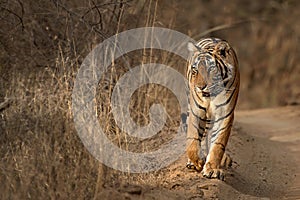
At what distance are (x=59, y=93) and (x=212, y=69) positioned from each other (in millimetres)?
1432

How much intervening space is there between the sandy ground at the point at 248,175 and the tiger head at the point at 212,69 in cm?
81

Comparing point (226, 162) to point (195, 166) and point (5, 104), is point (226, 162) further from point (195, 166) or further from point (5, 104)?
point (5, 104)

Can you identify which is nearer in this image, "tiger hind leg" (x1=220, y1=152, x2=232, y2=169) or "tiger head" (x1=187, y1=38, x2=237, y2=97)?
"tiger head" (x1=187, y1=38, x2=237, y2=97)

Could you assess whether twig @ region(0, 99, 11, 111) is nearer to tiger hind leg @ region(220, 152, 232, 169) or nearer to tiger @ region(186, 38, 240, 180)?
tiger @ region(186, 38, 240, 180)

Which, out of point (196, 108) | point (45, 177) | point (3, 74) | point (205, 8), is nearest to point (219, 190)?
point (196, 108)

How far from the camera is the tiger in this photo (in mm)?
6785

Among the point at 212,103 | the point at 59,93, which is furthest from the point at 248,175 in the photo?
the point at 59,93

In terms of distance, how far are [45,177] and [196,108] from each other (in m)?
2.13

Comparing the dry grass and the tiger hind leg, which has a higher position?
the dry grass

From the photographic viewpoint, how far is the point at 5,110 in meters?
6.72

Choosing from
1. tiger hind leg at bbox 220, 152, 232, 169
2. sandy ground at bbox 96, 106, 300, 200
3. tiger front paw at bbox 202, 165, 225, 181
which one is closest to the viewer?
sandy ground at bbox 96, 106, 300, 200

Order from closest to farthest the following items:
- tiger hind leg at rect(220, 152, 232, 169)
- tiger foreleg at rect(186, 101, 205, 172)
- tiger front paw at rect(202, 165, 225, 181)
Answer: tiger front paw at rect(202, 165, 225, 181) < tiger foreleg at rect(186, 101, 205, 172) < tiger hind leg at rect(220, 152, 232, 169)

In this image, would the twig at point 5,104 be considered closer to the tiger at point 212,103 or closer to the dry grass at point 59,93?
the dry grass at point 59,93

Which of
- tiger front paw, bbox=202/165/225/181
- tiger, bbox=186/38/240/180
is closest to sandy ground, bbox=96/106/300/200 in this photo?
tiger front paw, bbox=202/165/225/181
